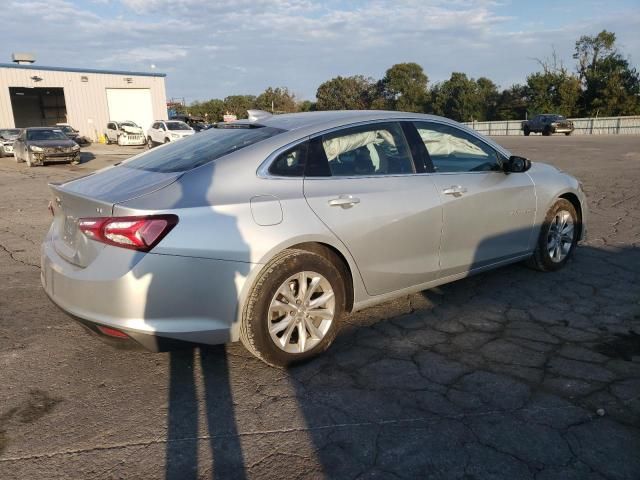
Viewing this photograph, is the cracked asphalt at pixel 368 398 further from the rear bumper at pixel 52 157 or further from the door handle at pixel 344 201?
the rear bumper at pixel 52 157

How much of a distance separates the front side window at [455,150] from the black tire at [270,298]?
1401 millimetres

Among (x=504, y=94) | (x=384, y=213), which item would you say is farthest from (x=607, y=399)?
(x=504, y=94)

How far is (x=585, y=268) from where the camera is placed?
5.32m

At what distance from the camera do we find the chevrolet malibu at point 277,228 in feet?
9.37

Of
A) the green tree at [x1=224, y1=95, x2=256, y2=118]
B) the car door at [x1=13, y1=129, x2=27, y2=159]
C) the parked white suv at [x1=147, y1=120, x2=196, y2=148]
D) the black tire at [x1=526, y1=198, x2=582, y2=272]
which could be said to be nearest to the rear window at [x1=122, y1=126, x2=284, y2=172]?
the black tire at [x1=526, y1=198, x2=582, y2=272]

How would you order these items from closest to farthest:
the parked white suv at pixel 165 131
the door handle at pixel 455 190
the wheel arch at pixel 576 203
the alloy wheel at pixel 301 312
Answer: the alloy wheel at pixel 301 312 → the door handle at pixel 455 190 → the wheel arch at pixel 576 203 → the parked white suv at pixel 165 131

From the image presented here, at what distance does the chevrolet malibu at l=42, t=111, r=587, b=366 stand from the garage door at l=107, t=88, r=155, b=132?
38888 mm

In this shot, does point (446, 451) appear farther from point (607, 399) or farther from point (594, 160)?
point (594, 160)

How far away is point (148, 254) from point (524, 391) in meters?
2.28

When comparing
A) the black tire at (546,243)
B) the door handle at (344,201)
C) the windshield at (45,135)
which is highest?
the windshield at (45,135)

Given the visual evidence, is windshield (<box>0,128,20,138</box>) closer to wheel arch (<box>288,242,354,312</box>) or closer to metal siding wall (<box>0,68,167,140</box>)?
metal siding wall (<box>0,68,167,140</box>)

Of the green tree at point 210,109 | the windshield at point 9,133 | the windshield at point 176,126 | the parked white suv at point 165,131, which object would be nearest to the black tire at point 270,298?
the parked white suv at point 165,131

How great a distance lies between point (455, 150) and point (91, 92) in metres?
39.4

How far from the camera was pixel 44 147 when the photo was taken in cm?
1994
